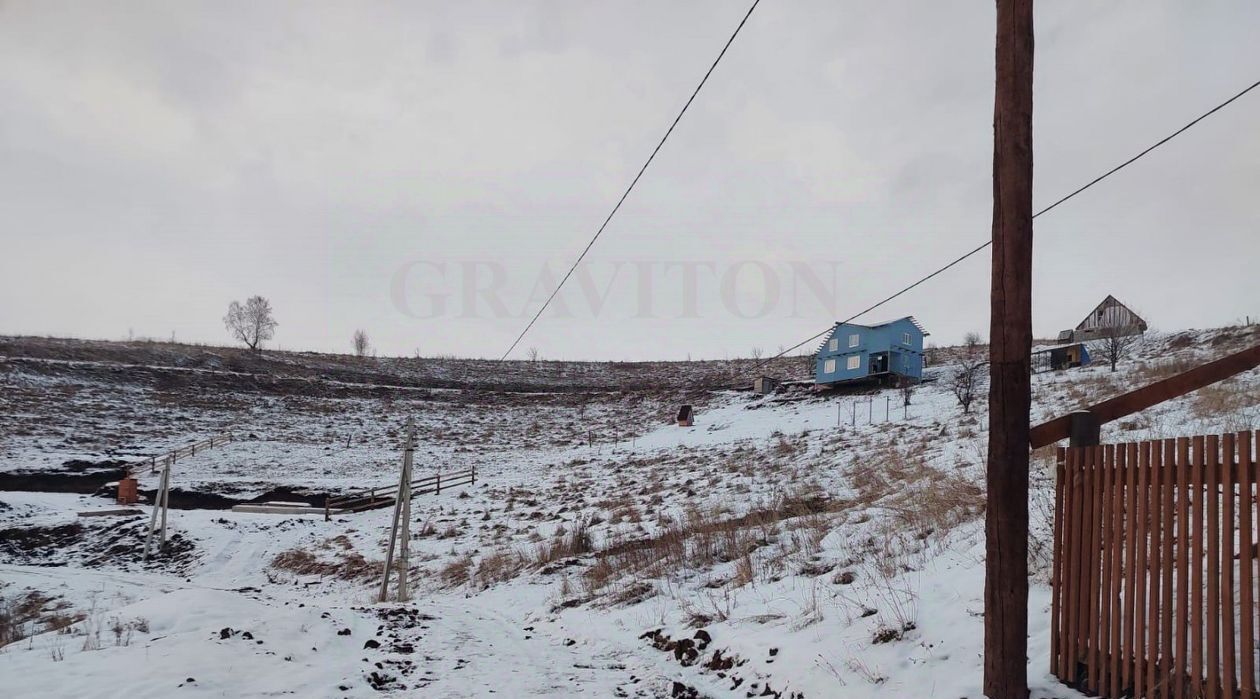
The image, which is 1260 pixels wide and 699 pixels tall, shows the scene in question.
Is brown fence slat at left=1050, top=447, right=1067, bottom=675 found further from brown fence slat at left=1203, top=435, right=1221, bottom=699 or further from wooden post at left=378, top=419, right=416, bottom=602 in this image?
wooden post at left=378, top=419, right=416, bottom=602

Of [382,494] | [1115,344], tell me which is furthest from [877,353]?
[382,494]

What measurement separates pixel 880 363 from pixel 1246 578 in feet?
141

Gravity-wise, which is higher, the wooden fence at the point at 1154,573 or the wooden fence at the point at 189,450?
the wooden fence at the point at 1154,573

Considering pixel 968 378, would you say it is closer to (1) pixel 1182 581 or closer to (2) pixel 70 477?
(1) pixel 1182 581

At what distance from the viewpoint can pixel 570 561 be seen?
47.6 ft

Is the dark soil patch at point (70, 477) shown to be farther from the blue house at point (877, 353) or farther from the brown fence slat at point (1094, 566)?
the blue house at point (877, 353)

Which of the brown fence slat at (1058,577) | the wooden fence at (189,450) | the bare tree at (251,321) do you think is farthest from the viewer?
the bare tree at (251,321)

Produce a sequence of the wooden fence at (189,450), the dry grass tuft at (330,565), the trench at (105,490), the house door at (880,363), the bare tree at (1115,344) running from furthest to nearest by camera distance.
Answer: the house door at (880,363) → the wooden fence at (189,450) → the bare tree at (1115,344) → the trench at (105,490) → the dry grass tuft at (330,565)

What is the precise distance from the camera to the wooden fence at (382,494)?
30.0 metres

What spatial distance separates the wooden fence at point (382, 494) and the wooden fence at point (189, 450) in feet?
33.2

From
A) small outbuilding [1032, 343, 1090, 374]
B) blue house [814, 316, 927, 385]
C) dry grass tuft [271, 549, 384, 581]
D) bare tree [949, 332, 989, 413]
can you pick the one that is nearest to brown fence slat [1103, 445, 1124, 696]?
dry grass tuft [271, 549, 384, 581]

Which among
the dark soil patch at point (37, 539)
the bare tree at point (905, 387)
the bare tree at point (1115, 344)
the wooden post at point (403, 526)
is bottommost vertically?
the dark soil patch at point (37, 539)

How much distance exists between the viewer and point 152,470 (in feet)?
113

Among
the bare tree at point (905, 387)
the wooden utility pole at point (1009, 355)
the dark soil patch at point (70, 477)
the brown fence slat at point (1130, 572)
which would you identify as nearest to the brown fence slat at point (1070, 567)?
the wooden utility pole at point (1009, 355)
